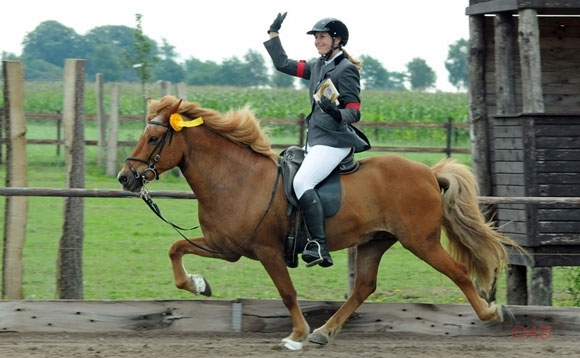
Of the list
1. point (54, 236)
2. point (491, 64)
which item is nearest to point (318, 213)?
point (491, 64)

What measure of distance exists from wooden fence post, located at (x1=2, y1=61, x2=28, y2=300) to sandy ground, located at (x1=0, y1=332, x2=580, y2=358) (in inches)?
34.9

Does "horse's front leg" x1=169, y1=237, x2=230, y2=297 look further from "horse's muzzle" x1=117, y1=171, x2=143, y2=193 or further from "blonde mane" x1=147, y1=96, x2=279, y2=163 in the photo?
"blonde mane" x1=147, y1=96, x2=279, y2=163

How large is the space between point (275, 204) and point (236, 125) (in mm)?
716

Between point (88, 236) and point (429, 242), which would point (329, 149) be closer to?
point (429, 242)

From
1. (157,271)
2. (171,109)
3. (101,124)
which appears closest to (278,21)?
(171,109)

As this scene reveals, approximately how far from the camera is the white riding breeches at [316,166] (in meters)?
7.50

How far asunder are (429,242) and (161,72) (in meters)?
59.0

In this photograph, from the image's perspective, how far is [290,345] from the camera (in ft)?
24.8

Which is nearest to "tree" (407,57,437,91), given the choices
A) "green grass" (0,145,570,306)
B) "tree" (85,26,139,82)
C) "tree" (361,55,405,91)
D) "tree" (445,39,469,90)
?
"tree" (361,55,405,91)

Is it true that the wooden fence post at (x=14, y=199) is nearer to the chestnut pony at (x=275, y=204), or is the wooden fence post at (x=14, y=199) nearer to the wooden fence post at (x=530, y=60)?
the chestnut pony at (x=275, y=204)

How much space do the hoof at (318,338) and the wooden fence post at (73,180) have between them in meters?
2.46

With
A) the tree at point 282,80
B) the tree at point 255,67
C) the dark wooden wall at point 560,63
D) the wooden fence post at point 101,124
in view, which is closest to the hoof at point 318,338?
the dark wooden wall at point 560,63

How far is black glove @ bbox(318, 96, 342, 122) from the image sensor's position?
7.39m

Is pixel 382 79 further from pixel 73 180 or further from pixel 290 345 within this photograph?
pixel 290 345
